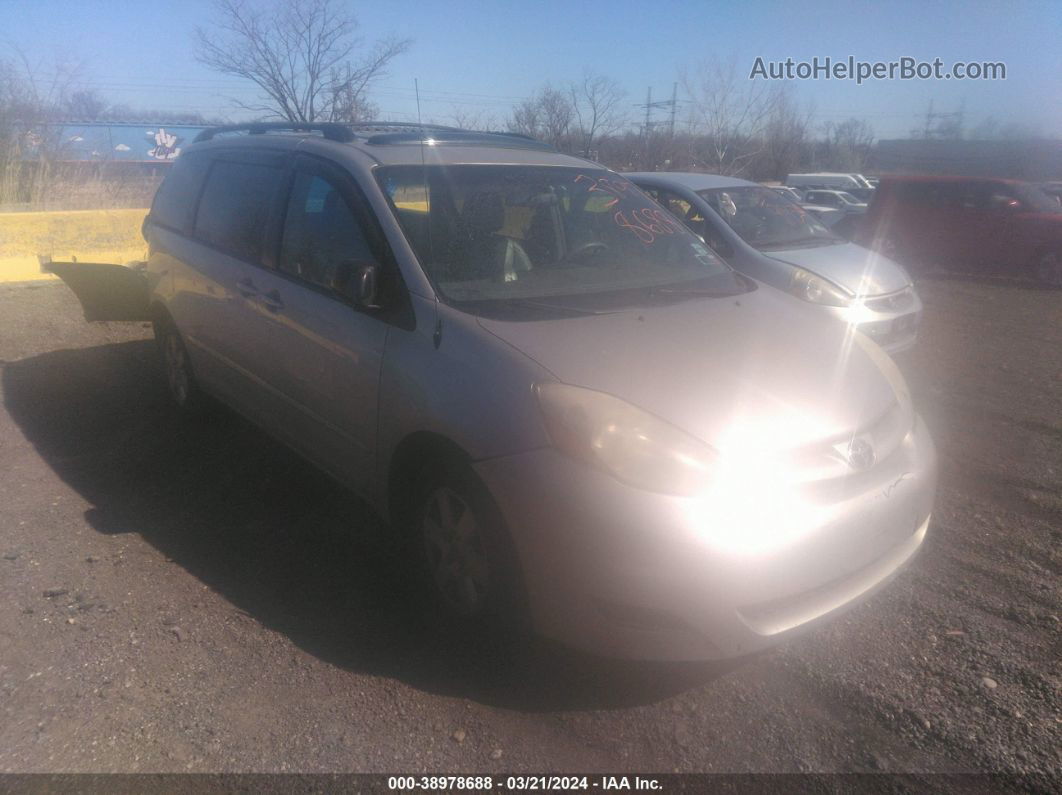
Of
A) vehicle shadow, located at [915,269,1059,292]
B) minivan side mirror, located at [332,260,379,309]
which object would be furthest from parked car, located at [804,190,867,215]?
minivan side mirror, located at [332,260,379,309]

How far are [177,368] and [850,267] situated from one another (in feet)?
18.5

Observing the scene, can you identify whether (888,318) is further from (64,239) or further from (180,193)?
(64,239)

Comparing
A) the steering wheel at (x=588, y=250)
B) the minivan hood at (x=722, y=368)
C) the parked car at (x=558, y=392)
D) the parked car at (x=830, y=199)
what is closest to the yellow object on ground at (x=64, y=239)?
the parked car at (x=558, y=392)

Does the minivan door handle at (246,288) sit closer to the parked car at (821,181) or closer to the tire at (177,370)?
the tire at (177,370)

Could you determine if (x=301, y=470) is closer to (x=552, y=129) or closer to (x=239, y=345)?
(x=239, y=345)

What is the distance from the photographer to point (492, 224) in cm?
361

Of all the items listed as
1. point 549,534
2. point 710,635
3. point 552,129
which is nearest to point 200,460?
point 549,534

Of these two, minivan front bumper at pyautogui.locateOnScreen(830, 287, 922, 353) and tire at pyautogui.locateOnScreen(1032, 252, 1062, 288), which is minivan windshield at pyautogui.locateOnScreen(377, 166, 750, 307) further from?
tire at pyautogui.locateOnScreen(1032, 252, 1062, 288)

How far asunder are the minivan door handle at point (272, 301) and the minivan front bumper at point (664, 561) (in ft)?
5.57

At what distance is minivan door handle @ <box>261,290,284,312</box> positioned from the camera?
3852 millimetres

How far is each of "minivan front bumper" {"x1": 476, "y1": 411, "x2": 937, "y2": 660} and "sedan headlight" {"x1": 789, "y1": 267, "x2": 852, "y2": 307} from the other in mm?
4463

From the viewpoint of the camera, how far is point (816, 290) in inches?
271

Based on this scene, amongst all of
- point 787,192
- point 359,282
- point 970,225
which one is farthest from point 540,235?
point 787,192

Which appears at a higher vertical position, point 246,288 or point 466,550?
point 246,288
